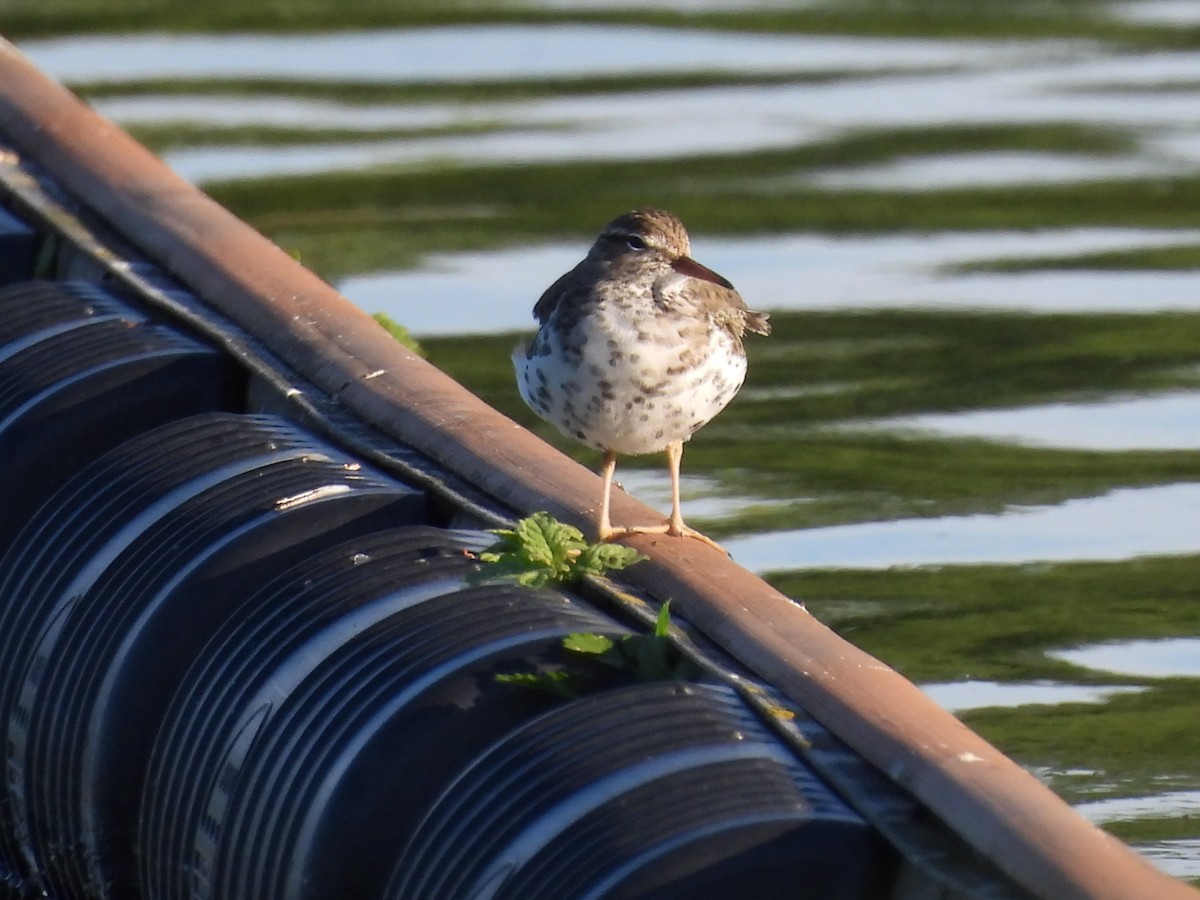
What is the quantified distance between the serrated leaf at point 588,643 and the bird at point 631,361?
759 millimetres

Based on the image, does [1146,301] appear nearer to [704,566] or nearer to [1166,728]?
[1166,728]

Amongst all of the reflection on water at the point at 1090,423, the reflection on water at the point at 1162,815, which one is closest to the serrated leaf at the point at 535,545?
the reflection on water at the point at 1162,815

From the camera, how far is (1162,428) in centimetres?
866

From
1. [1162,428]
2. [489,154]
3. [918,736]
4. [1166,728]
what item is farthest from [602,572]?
[489,154]

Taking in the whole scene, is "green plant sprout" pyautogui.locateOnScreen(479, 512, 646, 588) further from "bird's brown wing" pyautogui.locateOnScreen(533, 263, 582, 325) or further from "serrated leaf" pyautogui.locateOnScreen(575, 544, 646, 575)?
"bird's brown wing" pyautogui.locateOnScreen(533, 263, 582, 325)

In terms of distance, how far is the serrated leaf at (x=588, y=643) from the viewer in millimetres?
4562

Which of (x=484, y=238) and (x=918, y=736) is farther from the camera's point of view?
(x=484, y=238)

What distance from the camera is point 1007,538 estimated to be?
7750 millimetres

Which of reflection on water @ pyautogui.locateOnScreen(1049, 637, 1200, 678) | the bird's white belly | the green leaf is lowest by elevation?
the green leaf

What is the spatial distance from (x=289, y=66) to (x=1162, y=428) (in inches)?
262

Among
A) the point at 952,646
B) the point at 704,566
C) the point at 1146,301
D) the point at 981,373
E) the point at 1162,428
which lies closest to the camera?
the point at 704,566

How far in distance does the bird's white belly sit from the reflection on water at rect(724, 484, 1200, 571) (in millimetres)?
2018

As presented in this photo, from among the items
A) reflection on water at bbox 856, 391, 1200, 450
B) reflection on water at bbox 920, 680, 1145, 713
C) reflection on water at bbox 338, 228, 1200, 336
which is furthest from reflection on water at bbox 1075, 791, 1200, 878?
reflection on water at bbox 338, 228, 1200, 336

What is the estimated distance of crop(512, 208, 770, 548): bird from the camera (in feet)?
17.5
